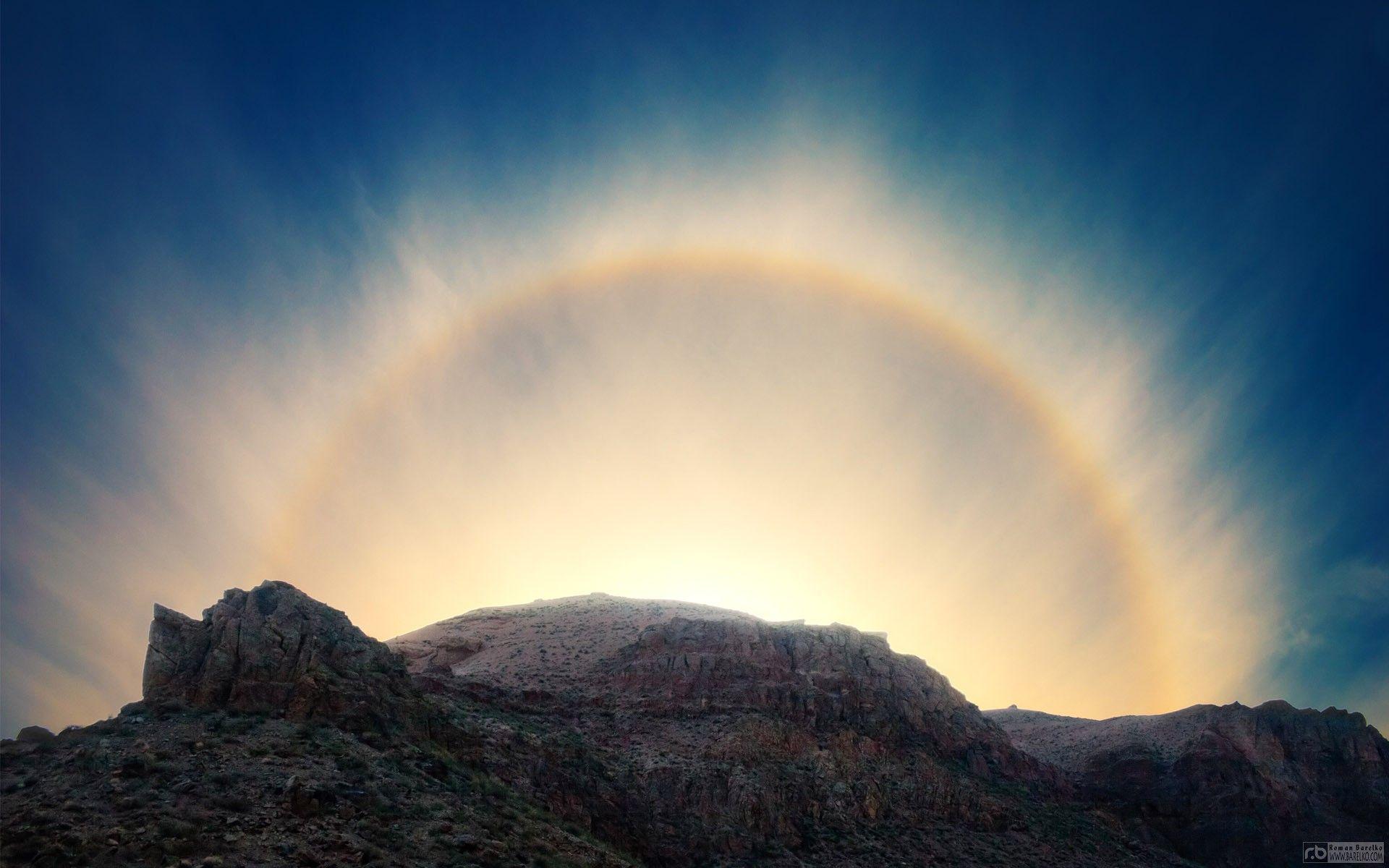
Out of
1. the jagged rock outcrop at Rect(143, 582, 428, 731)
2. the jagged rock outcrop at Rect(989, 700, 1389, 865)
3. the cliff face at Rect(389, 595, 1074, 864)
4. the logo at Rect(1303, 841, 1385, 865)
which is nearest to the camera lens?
the jagged rock outcrop at Rect(143, 582, 428, 731)

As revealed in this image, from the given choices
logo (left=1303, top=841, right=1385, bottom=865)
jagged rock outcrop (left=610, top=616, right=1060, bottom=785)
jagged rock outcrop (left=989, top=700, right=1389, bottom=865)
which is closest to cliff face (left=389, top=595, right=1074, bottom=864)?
jagged rock outcrop (left=610, top=616, right=1060, bottom=785)

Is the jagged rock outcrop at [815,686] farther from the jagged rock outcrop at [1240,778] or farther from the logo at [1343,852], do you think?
the logo at [1343,852]

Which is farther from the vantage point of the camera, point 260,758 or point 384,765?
point 384,765

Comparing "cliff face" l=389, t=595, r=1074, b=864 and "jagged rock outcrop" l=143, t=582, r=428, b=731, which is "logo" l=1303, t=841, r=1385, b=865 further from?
"jagged rock outcrop" l=143, t=582, r=428, b=731

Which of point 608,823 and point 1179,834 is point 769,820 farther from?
point 1179,834

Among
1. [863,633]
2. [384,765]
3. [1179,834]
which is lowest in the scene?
[1179,834]

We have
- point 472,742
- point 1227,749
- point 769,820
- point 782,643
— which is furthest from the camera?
point 1227,749

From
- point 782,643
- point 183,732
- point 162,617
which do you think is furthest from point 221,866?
point 782,643
